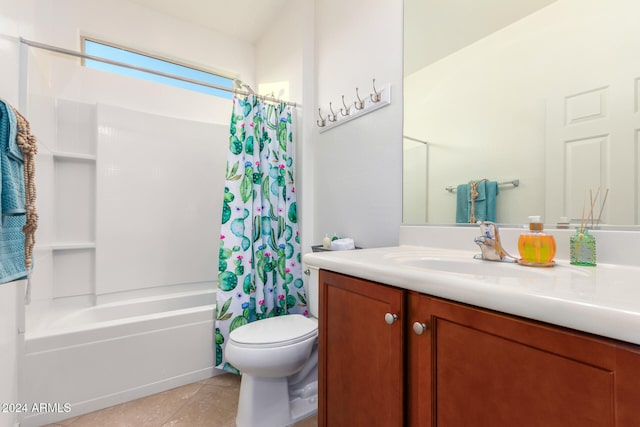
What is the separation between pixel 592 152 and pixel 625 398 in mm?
757

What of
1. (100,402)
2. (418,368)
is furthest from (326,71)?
(100,402)

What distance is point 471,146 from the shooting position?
115cm

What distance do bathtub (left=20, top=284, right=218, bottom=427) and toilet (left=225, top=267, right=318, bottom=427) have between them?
534 mm

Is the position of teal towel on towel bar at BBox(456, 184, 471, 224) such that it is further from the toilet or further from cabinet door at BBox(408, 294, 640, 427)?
the toilet

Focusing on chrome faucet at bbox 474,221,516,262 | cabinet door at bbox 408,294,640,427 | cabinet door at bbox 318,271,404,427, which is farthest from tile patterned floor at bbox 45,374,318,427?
chrome faucet at bbox 474,221,516,262

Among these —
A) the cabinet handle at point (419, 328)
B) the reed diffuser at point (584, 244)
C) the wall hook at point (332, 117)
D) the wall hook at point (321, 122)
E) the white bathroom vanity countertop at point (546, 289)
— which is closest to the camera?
the white bathroom vanity countertop at point (546, 289)

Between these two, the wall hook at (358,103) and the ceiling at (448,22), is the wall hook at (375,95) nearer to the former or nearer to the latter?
the wall hook at (358,103)

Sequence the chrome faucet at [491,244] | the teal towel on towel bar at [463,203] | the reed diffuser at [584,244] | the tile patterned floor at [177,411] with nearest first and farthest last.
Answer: the reed diffuser at [584,244], the chrome faucet at [491,244], the teal towel on towel bar at [463,203], the tile patterned floor at [177,411]

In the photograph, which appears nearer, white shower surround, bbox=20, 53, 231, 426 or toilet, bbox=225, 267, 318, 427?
toilet, bbox=225, 267, 318, 427

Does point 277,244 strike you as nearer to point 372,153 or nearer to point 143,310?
point 372,153

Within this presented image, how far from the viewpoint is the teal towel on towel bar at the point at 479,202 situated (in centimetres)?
107

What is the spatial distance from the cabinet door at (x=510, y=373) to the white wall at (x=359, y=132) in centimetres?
83

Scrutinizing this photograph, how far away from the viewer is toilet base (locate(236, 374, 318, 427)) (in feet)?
4.49

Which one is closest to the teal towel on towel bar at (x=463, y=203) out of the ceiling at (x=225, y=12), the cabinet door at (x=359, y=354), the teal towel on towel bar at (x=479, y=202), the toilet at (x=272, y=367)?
the teal towel on towel bar at (x=479, y=202)
